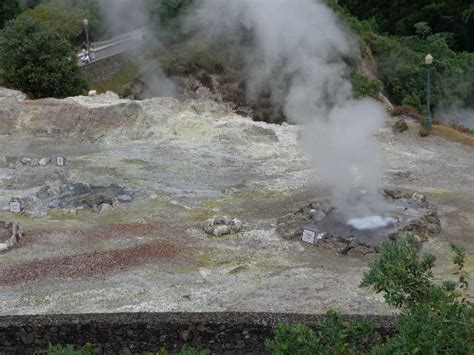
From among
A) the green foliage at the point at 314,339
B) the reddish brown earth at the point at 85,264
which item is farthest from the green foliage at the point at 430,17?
the green foliage at the point at 314,339

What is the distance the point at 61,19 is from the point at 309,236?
26221 millimetres

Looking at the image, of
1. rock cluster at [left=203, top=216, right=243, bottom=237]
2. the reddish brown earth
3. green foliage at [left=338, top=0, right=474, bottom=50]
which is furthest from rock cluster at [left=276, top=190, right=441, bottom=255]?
green foliage at [left=338, top=0, right=474, bottom=50]

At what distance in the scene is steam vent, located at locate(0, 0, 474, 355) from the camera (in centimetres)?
995

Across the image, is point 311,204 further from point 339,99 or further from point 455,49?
point 455,49

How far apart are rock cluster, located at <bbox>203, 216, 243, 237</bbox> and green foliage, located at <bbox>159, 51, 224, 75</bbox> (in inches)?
730

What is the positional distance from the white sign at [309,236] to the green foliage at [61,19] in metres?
25.1

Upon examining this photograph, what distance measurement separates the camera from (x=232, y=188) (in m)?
20.1

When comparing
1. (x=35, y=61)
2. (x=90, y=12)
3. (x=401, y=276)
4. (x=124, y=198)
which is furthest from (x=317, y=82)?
(x=90, y=12)

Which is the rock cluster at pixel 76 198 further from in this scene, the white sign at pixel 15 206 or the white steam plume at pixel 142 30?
the white steam plume at pixel 142 30

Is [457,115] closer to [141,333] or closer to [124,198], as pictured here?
[124,198]

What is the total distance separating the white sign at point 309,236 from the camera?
15.8m

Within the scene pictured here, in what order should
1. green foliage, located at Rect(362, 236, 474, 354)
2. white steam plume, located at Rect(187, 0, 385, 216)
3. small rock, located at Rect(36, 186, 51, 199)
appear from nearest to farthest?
green foliage, located at Rect(362, 236, 474, 354) → small rock, located at Rect(36, 186, 51, 199) → white steam plume, located at Rect(187, 0, 385, 216)

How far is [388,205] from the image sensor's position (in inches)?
711

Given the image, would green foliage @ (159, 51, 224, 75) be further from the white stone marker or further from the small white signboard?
the white stone marker
